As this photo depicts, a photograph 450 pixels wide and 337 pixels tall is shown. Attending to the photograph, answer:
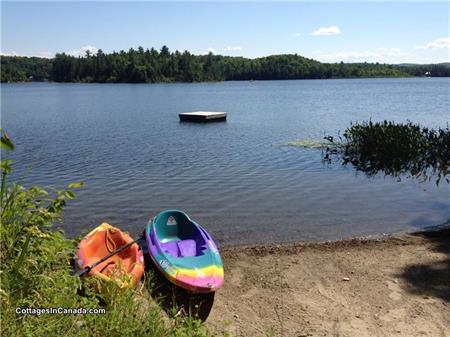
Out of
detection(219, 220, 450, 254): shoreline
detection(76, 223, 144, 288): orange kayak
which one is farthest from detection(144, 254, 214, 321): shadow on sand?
detection(219, 220, 450, 254): shoreline

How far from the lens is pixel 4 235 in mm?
4906

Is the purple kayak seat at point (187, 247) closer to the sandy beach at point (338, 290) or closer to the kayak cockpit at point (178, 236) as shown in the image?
the kayak cockpit at point (178, 236)

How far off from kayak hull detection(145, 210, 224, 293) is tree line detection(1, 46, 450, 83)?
150 m

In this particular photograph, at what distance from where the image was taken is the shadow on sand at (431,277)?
705 centimetres

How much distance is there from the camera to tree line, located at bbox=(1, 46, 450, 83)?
15925cm

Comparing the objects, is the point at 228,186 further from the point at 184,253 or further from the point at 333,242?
the point at 184,253

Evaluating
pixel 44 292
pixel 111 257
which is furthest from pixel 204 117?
pixel 44 292

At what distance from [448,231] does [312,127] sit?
70.7 feet

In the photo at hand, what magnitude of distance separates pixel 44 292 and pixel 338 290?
4.67 meters

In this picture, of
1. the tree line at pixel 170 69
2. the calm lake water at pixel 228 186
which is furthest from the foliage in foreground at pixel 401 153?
the tree line at pixel 170 69

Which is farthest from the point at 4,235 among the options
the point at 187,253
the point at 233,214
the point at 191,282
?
the point at 233,214

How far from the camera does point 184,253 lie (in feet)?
26.2

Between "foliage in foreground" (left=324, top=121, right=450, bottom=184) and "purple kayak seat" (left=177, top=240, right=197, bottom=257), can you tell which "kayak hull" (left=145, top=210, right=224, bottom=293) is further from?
"foliage in foreground" (left=324, top=121, right=450, bottom=184)

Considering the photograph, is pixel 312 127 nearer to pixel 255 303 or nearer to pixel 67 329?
pixel 255 303
